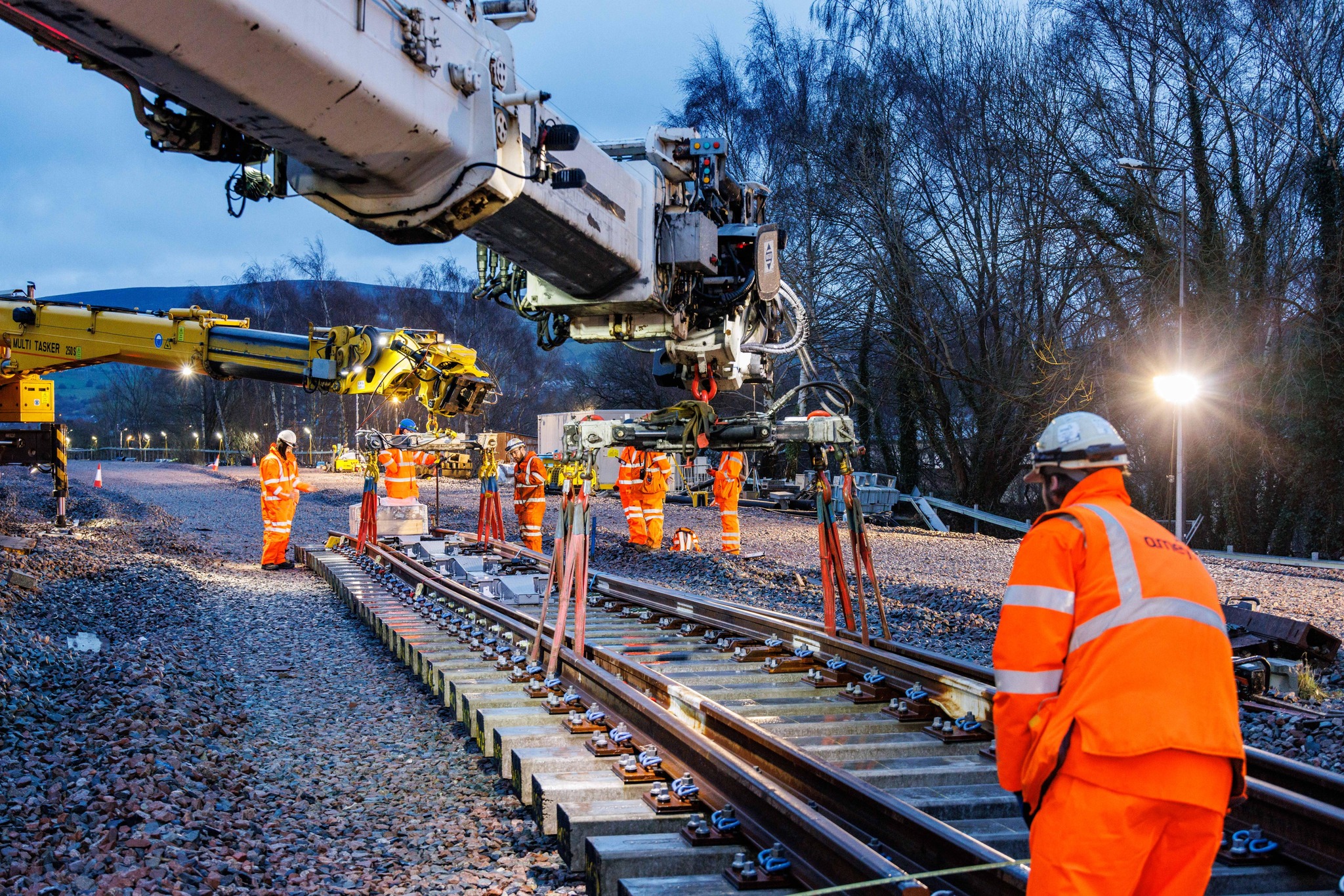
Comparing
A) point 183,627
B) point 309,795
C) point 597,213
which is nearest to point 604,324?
point 597,213

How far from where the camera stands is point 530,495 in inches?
564

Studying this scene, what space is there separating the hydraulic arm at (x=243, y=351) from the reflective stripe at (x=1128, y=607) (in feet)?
29.4

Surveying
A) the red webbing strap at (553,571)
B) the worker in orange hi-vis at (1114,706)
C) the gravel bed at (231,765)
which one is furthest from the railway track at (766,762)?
the worker in orange hi-vis at (1114,706)

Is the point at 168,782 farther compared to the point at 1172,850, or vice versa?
the point at 168,782

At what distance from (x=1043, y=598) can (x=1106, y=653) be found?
199 mm

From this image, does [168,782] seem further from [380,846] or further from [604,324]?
[604,324]

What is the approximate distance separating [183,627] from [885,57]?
90.0 ft

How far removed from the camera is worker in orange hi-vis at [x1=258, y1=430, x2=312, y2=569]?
42.2 feet

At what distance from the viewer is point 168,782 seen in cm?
425

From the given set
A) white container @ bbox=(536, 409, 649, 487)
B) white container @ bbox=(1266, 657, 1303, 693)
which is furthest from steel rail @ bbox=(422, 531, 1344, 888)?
white container @ bbox=(536, 409, 649, 487)

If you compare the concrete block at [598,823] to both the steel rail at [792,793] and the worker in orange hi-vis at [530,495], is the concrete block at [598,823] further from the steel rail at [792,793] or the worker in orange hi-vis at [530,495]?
the worker in orange hi-vis at [530,495]

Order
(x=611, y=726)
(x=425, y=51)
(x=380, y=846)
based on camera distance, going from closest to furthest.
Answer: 1. (x=425, y=51)
2. (x=380, y=846)
3. (x=611, y=726)

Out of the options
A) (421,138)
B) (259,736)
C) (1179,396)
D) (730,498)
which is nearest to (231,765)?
(259,736)

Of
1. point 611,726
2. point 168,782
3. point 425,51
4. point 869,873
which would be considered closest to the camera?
point 869,873
